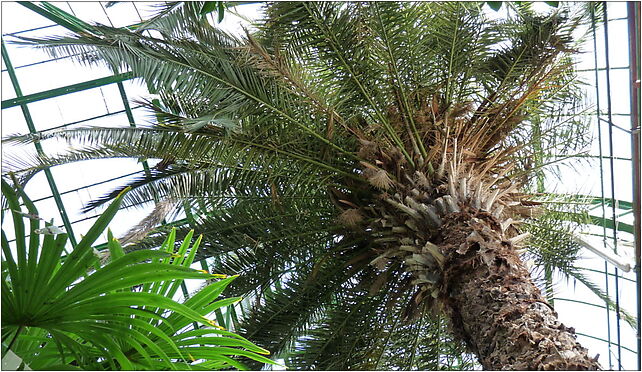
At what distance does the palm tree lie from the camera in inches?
251

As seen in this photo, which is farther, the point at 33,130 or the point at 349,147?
the point at 33,130

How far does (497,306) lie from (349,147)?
2.80m

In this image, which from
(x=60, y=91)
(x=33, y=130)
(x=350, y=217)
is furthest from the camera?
(x=60, y=91)

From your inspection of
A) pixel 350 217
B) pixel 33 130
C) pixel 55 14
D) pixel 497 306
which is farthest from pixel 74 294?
pixel 33 130

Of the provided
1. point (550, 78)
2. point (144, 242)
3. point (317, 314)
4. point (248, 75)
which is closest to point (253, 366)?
point (317, 314)

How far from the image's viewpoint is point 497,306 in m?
5.02

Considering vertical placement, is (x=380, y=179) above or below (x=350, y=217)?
above

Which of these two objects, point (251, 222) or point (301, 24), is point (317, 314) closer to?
point (251, 222)

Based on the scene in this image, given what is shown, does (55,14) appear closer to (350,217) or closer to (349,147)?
(349,147)

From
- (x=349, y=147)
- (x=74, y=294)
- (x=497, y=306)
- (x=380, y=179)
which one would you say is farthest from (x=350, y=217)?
(x=74, y=294)

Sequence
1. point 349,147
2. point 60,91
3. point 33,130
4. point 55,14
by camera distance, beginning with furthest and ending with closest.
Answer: point 60,91 → point 33,130 → point 55,14 → point 349,147

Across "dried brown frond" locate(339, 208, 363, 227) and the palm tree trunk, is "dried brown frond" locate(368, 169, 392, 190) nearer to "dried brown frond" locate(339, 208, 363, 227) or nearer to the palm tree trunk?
"dried brown frond" locate(339, 208, 363, 227)

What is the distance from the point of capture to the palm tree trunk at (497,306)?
4.23 meters

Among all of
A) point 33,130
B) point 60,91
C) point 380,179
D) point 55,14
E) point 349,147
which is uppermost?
point 55,14
